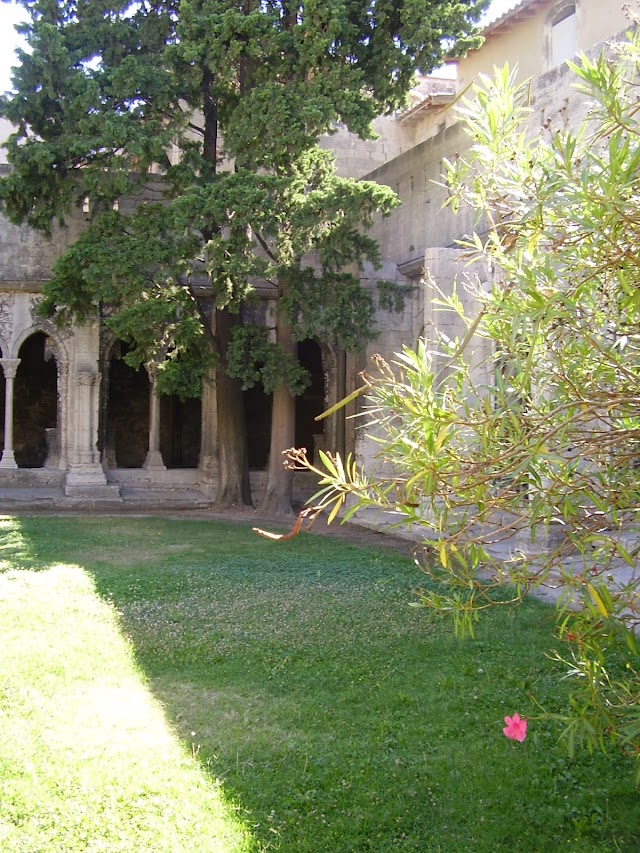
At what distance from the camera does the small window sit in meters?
12.7

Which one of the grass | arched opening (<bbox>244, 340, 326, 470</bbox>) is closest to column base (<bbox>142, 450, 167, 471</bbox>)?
arched opening (<bbox>244, 340, 326, 470</bbox>)

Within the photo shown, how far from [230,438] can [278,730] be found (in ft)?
26.2

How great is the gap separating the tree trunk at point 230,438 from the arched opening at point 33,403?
6.22 meters

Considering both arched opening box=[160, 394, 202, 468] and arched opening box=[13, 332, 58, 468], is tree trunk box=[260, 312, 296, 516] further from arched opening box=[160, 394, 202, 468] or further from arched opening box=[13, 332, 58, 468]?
arched opening box=[13, 332, 58, 468]

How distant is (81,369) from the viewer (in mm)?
12312

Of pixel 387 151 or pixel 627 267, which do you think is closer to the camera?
pixel 627 267

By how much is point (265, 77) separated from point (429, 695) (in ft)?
24.8

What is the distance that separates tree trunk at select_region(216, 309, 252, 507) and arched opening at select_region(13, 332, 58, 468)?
6.22 meters

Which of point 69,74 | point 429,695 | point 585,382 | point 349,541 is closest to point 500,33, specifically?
point 69,74

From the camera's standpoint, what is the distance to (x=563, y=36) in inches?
511

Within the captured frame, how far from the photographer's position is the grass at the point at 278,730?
9.20 feet

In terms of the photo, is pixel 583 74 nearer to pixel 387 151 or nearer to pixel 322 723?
pixel 322 723

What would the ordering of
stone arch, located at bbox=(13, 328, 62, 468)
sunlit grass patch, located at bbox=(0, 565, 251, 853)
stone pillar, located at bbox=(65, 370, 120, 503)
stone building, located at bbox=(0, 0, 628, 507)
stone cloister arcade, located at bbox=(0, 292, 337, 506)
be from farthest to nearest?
stone arch, located at bbox=(13, 328, 62, 468) < stone cloister arcade, located at bbox=(0, 292, 337, 506) < stone pillar, located at bbox=(65, 370, 120, 503) < stone building, located at bbox=(0, 0, 628, 507) < sunlit grass patch, located at bbox=(0, 565, 251, 853)

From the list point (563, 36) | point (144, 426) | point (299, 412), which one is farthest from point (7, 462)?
point (563, 36)
